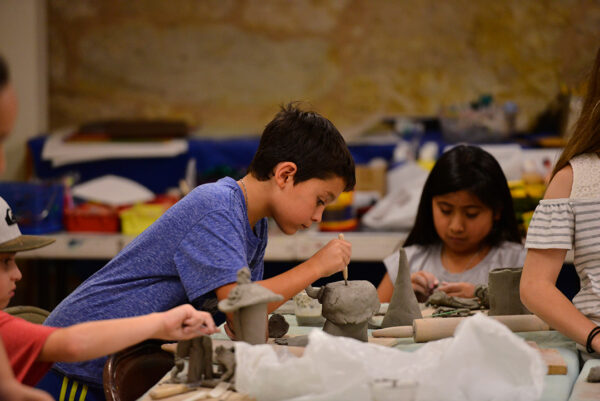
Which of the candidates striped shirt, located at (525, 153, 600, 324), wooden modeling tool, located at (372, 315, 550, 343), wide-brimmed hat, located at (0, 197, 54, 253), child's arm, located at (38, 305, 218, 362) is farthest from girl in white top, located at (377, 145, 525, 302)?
wide-brimmed hat, located at (0, 197, 54, 253)

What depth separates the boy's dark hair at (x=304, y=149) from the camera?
1.84 m

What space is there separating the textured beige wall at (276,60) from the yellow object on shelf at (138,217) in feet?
4.15

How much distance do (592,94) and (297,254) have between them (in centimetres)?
219

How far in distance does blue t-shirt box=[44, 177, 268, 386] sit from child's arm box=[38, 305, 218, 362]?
21 centimetres

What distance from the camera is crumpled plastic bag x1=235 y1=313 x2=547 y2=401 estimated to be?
127 centimetres

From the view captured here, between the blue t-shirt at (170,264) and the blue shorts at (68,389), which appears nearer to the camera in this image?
the blue t-shirt at (170,264)

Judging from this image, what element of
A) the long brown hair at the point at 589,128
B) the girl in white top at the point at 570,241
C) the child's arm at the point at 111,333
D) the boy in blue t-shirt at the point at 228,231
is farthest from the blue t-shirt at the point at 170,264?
the long brown hair at the point at 589,128

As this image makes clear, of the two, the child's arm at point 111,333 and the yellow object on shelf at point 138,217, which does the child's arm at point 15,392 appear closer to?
the child's arm at point 111,333

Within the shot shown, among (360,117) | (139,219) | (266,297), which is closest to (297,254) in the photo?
(139,219)

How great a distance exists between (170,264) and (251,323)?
0.39 m

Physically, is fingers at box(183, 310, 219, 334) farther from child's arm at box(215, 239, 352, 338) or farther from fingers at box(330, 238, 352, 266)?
fingers at box(330, 238, 352, 266)

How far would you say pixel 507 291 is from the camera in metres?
2.00

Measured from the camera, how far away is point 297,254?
3.84 m

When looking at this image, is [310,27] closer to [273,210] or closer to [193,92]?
[193,92]
